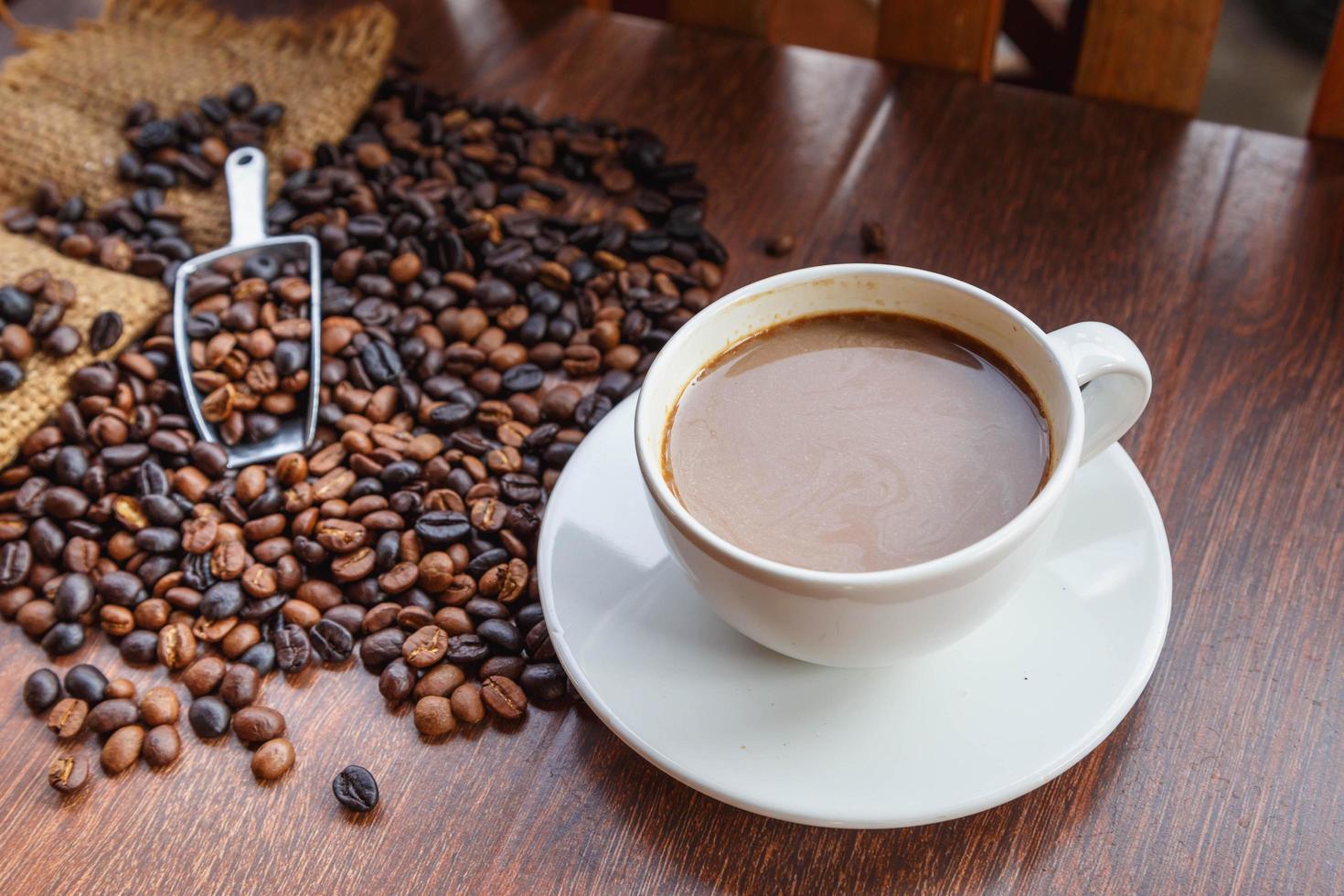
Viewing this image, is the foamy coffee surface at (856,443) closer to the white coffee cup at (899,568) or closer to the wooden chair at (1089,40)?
the white coffee cup at (899,568)

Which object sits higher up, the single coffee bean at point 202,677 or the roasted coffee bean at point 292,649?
the roasted coffee bean at point 292,649

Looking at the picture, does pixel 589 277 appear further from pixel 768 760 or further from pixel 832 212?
pixel 768 760

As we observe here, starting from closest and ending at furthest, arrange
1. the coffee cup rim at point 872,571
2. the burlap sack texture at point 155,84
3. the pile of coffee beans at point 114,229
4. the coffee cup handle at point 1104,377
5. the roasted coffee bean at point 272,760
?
the coffee cup rim at point 872,571
the coffee cup handle at point 1104,377
the roasted coffee bean at point 272,760
the pile of coffee beans at point 114,229
the burlap sack texture at point 155,84

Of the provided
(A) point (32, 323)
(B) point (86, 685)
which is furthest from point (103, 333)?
(B) point (86, 685)

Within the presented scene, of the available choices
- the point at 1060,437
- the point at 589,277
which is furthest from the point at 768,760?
the point at 589,277

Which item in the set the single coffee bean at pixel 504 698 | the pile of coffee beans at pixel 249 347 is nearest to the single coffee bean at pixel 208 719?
the single coffee bean at pixel 504 698

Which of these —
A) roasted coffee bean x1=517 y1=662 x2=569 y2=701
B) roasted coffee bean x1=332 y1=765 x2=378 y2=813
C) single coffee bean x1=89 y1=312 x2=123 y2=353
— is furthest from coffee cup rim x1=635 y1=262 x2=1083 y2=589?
single coffee bean x1=89 y1=312 x2=123 y2=353

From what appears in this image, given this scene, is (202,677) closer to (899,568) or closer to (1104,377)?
(899,568)
